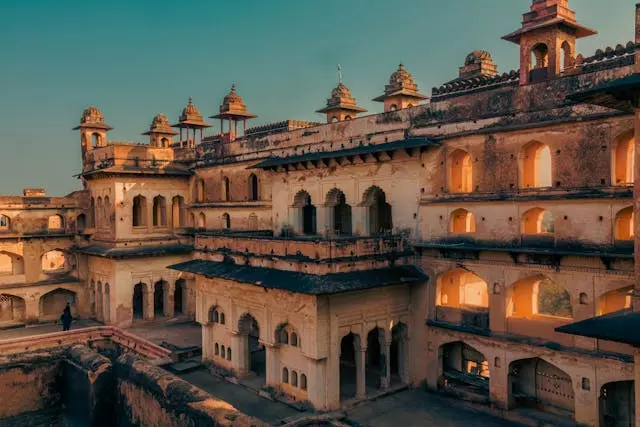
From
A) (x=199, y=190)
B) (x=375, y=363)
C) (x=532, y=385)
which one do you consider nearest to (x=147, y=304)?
(x=199, y=190)

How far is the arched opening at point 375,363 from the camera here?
18.9 meters

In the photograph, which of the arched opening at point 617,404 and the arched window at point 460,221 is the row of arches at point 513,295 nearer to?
the arched window at point 460,221

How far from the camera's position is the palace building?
15227 millimetres

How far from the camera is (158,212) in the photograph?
32.0m

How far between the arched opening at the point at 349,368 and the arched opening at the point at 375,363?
52cm

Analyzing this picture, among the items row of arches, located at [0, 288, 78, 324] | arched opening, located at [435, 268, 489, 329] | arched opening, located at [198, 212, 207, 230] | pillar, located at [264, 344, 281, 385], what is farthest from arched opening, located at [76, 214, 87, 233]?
arched opening, located at [435, 268, 489, 329]

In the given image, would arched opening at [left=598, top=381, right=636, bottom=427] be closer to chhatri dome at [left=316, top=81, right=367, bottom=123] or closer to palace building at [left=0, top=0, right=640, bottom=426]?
palace building at [left=0, top=0, right=640, bottom=426]

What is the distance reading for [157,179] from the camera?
31.2 meters

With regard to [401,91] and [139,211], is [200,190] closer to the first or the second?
[139,211]

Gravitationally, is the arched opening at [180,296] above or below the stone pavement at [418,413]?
above

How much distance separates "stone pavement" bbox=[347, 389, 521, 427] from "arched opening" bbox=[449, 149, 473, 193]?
689 cm

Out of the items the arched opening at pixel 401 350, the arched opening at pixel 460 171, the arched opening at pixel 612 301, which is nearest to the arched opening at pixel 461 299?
the arched opening at pixel 401 350

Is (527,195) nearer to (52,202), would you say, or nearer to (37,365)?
(37,365)

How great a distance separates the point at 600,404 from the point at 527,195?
235 inches
